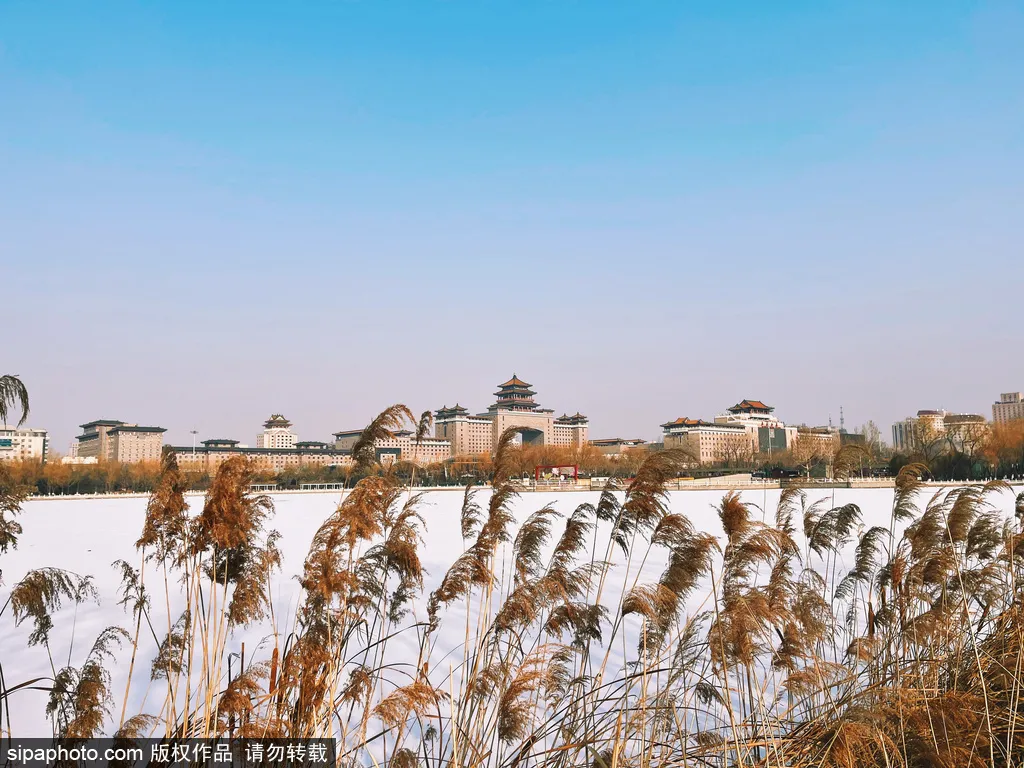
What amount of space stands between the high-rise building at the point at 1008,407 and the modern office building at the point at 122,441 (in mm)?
166005

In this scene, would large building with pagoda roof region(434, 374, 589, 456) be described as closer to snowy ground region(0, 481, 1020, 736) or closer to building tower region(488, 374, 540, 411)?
building tower region(488, 374, 540, 411)

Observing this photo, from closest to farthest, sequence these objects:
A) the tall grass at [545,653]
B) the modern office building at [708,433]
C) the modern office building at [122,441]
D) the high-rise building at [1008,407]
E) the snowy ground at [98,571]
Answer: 1. the tall grass at [545,653]
2. the snowy ground at [98,571]
3. the modern office building at [122,441]
4. the modern office building at [708,433]
5. the high-rise building at [1008,407]

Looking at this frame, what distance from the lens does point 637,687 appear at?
19.9 feet

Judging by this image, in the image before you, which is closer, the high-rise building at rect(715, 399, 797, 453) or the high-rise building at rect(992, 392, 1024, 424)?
the high-rise building at rect(715, 399, 797, 453)

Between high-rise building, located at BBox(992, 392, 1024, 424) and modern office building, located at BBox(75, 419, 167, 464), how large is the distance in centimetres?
16600

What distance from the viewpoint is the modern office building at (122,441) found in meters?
118

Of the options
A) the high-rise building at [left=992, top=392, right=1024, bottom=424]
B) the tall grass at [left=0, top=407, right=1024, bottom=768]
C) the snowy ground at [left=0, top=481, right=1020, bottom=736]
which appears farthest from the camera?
the high-rise building at [left=992, top=392, right=1024, bottom=424]

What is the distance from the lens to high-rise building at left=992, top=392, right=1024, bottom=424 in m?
173

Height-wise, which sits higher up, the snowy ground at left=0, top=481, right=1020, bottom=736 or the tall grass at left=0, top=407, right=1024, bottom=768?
the tall grass at left=0, top=407, right=1024, bottom=768

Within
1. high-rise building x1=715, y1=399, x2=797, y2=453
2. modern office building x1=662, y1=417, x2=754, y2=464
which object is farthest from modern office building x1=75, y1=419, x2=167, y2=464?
high-rise building x1=715, y1=399, x2=797, y2=453

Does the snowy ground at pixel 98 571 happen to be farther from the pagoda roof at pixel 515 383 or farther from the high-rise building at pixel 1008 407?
the high-rise building at pixel 1008 407

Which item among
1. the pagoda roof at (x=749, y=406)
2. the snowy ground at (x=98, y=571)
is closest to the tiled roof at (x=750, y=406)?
the pagoda roof at (x=749, y=406)

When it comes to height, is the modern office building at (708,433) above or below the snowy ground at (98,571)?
above

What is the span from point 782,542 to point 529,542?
5.37 ft
